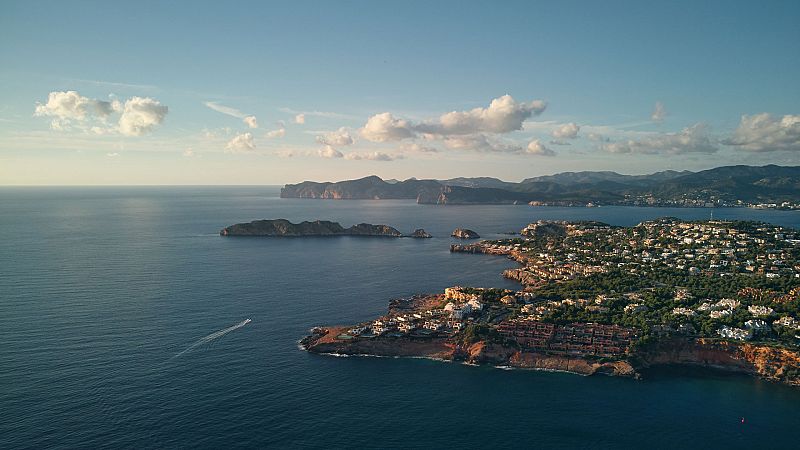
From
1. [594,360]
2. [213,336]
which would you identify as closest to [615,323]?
[594,360]

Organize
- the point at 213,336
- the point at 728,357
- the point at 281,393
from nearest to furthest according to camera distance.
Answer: the point at 281,393, the point at 728,357, the point at 213,336

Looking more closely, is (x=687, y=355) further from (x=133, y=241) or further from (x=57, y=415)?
(x=133, y=241)

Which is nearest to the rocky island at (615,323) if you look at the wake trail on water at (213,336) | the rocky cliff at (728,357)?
the rocky cliff at (728,357)

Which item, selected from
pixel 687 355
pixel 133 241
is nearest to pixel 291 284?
pixel 687 355

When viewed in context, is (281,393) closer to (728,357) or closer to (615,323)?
(615,323)

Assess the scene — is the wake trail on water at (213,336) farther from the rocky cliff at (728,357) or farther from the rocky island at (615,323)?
the rocky cliff at (728,357)

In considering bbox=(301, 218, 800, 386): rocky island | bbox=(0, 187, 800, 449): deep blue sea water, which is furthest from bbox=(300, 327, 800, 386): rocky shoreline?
bbox=(0, 187, 800, 449): deep blue sea water

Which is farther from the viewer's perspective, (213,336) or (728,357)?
(213,336)

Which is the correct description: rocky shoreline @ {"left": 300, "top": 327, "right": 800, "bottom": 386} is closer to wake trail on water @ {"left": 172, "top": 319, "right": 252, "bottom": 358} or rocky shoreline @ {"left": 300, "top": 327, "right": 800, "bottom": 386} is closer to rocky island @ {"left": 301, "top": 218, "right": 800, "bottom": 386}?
rocky island @ {"left": 301, "top": 218, "right": 800, "bottom": 386}
